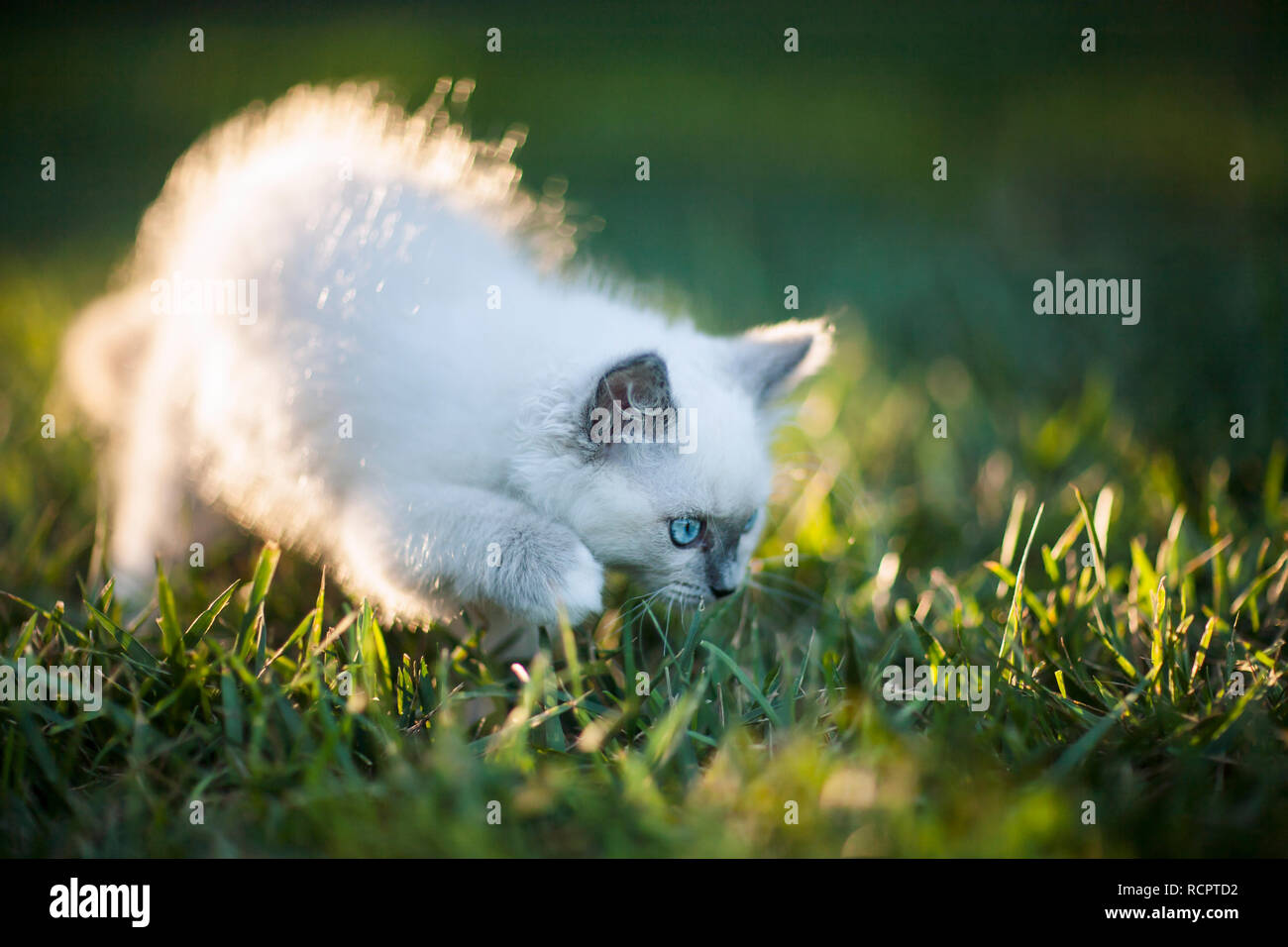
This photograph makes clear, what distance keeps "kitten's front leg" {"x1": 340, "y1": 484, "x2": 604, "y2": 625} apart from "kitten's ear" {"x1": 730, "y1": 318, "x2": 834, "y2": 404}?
63 cm

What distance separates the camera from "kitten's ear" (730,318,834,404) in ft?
7.12

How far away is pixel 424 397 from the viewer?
1.93 meters

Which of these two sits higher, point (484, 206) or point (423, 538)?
point (484, 206)

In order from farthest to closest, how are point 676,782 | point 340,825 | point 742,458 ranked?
point 742,458 → point 676,782 → point 340,825

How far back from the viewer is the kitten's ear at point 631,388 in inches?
69.2
